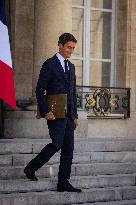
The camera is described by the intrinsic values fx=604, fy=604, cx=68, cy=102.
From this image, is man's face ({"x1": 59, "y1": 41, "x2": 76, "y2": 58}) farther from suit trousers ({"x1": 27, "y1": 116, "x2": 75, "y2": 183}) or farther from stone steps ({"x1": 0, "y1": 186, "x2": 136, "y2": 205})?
stone steps ({"x1": 0, "y1": 186, "x2": 136, "y2": 205})

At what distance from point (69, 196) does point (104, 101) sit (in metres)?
6.03

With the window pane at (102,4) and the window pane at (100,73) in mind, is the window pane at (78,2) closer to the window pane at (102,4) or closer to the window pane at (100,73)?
the window pane at (102,4)

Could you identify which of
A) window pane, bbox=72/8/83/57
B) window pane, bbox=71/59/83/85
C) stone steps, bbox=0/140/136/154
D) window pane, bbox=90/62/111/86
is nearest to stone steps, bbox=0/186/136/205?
stone steps, bbox=0/140/136/154

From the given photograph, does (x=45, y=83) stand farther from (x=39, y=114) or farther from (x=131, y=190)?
(x=131, y=190)

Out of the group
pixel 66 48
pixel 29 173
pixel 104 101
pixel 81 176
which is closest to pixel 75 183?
pixel 81 176

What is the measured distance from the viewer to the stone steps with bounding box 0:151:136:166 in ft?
30.0

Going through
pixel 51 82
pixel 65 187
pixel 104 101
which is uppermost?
pixel 51 82

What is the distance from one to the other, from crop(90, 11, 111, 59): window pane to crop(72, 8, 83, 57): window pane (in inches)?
11.1

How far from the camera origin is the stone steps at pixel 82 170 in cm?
856

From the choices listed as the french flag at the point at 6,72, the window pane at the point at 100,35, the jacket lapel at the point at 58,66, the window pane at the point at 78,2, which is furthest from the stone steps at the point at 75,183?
the window pane at the point at 78,2

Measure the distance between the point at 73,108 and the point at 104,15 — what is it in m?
6.89

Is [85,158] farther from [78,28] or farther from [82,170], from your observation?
[78,28]

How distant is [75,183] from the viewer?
8617mm

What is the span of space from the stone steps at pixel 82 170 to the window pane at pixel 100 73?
445 centimetres
